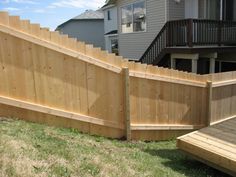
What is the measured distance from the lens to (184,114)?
7.57 m

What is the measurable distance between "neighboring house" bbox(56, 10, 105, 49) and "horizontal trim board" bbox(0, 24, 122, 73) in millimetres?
37264

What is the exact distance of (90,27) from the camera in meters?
44.2

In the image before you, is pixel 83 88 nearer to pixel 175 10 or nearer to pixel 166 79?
pixel 166 79

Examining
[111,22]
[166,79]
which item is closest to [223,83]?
[166,79]

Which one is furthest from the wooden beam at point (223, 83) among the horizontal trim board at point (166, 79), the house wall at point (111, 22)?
the house wall at point (111, 22)

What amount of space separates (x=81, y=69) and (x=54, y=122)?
116 cm

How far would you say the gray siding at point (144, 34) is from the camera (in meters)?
15.1

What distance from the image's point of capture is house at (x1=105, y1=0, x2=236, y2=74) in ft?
37.4

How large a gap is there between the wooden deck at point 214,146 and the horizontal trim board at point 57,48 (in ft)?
6.78

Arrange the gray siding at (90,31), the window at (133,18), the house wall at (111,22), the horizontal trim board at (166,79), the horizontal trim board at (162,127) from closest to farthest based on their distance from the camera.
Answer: the horizontal trim board at (166,79) → the horizontal trim board at (162,127) → the window at (133,18) → the house wall at (111,22) → the gray siding at (90,31)

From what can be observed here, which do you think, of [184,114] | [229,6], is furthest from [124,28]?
[184,114]

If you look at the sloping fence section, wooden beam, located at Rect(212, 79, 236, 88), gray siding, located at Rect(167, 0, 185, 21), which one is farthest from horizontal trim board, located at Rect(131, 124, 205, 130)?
gray siding, located at Rect(167, 0, 185, 21)

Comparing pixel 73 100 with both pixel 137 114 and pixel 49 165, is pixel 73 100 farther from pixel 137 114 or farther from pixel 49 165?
pixel 49 165

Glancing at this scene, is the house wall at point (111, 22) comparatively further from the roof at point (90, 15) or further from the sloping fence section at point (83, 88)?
the sloping fence section at point (83, 88)
